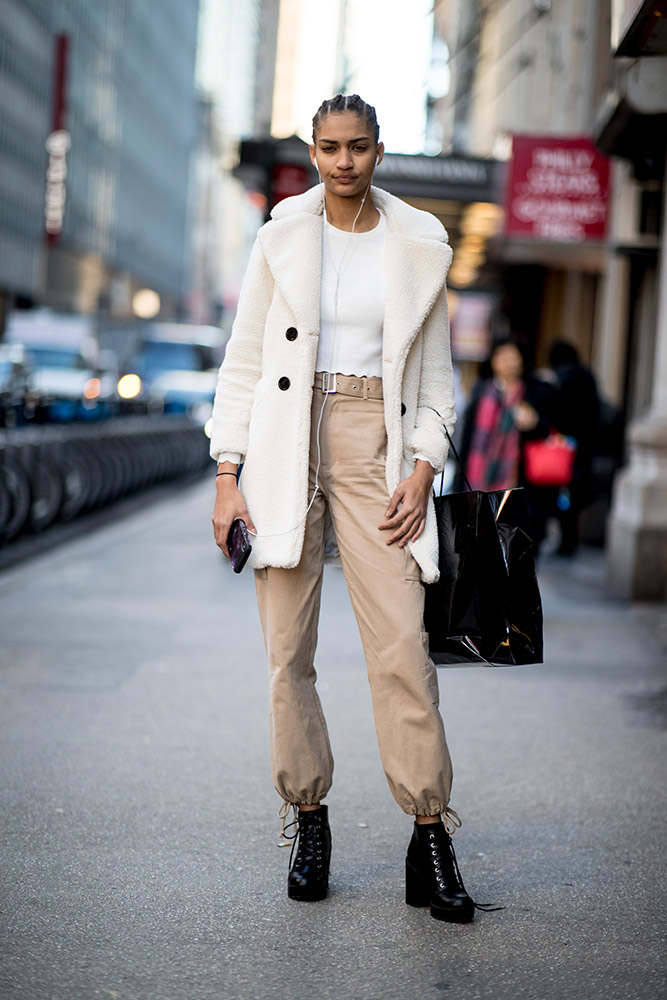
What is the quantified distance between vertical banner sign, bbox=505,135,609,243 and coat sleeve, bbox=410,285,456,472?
1039cm

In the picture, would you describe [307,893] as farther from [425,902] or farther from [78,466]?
[78,466]

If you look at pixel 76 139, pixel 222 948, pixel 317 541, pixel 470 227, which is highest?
pixel 76 139

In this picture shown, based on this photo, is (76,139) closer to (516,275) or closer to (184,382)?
(184,382)

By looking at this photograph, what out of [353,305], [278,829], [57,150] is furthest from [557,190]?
[57,150]

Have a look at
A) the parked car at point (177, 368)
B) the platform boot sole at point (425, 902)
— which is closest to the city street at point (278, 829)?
the platform boot sole at point (425, 902)

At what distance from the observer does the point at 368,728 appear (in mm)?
5852

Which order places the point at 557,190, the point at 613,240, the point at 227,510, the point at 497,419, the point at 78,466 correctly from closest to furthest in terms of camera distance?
the point at 227,510 < the point at 497,419 < the point at 613,240 < the point at 78,466 < the point at 557,190

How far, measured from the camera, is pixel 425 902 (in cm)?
369

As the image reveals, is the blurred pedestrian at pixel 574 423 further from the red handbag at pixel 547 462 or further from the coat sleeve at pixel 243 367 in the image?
the coat sleeve at pixel 243 367

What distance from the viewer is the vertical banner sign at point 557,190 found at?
13.9 metres

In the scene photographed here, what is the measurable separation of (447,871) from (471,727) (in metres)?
2.35

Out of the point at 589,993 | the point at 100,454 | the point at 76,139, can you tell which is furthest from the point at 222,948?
the point at 76,139

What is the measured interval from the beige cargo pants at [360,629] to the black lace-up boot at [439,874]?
0.06 meters

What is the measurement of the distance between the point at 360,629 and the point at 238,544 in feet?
1.21
